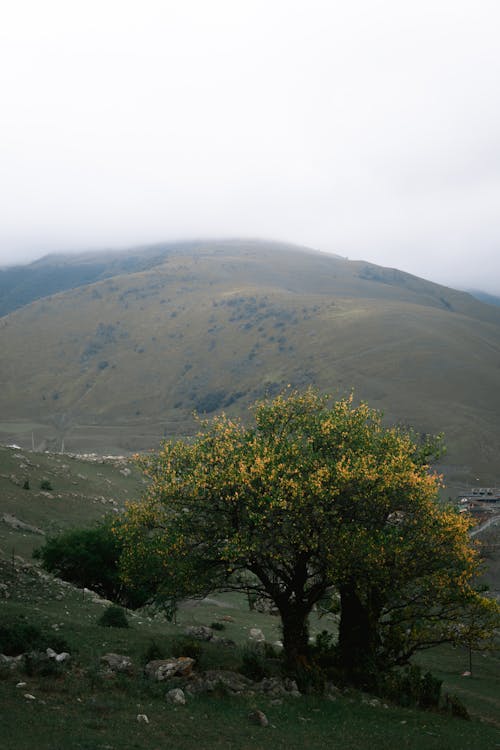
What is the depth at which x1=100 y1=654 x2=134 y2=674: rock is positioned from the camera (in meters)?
18.9

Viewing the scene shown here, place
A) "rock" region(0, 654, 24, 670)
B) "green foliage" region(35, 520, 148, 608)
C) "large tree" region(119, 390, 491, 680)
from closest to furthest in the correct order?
1. "rock" region(0, 654, 24, 670)
2. "large tree" region(119, 390, 491, 680)
3. "green foliage" region(35, 520, 148, 608)

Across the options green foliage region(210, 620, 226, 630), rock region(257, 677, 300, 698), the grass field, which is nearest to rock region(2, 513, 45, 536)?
the grass field

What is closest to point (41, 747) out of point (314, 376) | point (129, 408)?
point (314, 376)

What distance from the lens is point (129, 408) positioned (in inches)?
7771

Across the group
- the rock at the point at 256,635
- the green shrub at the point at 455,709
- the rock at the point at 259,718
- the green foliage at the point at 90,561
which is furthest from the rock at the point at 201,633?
the green shrub at the point at 455,709

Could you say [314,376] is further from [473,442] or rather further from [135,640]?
[135,640]

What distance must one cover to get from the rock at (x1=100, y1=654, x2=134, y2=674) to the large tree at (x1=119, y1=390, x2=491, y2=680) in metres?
2.58

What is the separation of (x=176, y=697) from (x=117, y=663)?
2.73 meters

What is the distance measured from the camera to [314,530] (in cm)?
2089

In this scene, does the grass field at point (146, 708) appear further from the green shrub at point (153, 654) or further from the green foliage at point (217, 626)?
the green foliage at point (217, 626)

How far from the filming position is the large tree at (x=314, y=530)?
66.2 feet

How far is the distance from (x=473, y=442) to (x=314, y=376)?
5568 centimetres

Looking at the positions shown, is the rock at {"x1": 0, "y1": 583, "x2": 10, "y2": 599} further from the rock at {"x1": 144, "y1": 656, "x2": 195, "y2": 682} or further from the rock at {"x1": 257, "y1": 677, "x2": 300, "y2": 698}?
the rock at {"x1": 257, "y1": 677, "x2": 300, "y2": 698}

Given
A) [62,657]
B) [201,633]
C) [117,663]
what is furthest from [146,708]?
[201,633]
